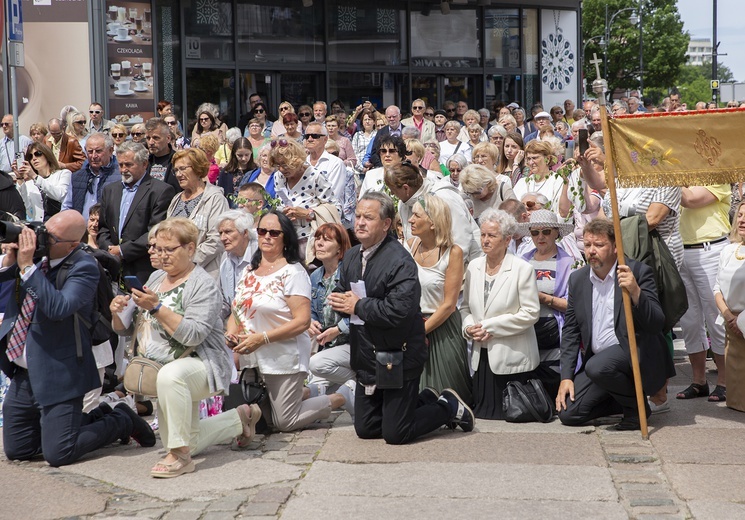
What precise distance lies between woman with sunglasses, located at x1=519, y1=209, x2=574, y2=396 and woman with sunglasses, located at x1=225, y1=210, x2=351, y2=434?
1684mm

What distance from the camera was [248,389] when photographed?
7023 millimetres

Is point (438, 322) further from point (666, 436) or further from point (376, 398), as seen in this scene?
point (666, 436)

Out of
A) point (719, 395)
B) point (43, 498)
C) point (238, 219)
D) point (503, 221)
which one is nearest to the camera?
point (43, 498)

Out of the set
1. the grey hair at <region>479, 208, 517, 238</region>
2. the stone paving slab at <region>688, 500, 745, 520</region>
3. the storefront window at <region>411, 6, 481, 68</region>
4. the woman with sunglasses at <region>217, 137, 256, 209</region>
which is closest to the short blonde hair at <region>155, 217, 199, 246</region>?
the grey hair at <region>479, 208, 517, 238</region>

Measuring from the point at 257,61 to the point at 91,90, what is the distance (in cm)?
387

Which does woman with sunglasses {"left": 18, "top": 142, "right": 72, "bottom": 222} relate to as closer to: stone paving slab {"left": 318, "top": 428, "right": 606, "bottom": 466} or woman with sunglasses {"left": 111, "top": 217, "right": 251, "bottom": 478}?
woman with sunglasses {"left": 111, "top": 217, "right": 251, "bottom": 478}

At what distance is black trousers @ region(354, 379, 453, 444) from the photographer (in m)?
6.70

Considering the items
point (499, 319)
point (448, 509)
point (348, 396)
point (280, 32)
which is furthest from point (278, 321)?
point (280, 32)

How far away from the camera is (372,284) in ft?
22.0

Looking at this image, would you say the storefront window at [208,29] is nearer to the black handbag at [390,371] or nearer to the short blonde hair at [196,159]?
→ the short blonde hair at [196,159]

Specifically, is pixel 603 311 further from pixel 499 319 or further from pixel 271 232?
pixel 271 232

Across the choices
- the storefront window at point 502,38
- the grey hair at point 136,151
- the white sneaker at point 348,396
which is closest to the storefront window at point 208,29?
the storefront window at point 502,38

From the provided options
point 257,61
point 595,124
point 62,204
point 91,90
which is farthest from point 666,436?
point 257,61

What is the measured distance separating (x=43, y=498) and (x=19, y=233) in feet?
4.84
